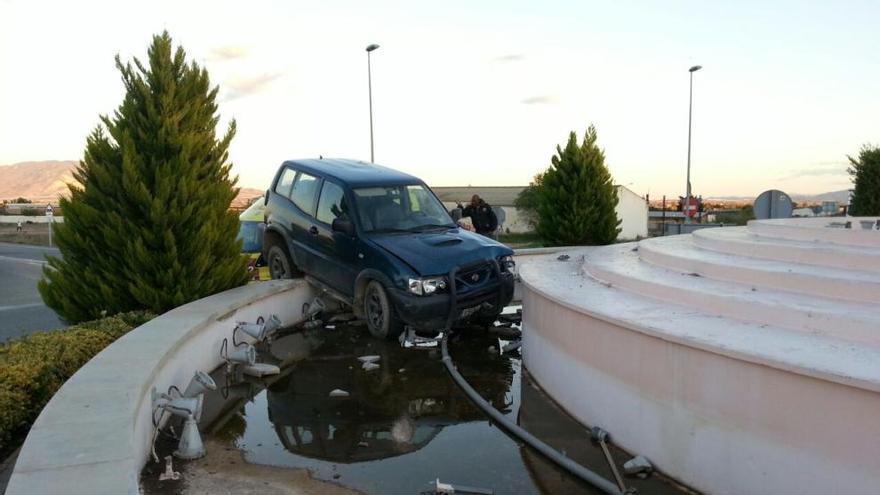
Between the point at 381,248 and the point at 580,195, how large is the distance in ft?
30.1

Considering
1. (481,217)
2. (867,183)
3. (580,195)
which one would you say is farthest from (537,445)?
(867,183)

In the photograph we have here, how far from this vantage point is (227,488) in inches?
175

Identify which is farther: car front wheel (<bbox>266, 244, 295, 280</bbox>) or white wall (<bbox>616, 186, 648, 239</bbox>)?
white wall (<bbox>616, 186, 648, 239</bbox>)

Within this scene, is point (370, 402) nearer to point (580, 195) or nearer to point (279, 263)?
point (279, 263)

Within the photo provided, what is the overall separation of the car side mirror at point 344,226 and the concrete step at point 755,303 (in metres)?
3.36

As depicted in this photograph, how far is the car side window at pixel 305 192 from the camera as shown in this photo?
393 inches

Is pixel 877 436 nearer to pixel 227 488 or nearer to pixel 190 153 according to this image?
pixel 227 488

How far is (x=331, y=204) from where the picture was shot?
9.58 meters

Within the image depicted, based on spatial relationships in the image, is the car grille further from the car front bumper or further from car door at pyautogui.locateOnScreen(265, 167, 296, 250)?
car door at pyautogui.locateOnScreen(265, 167, 296, 250)

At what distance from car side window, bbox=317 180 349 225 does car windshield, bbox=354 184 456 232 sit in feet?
0.73

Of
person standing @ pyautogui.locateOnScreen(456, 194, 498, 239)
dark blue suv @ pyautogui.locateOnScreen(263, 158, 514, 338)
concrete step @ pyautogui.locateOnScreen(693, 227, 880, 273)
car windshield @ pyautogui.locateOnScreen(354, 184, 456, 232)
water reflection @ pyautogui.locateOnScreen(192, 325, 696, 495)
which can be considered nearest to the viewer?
water reflection @ pyautogui.locateOnScreen(192, 325, 696, 495)

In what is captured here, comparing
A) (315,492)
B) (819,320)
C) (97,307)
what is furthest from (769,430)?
(97,307)

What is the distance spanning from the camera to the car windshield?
926cm

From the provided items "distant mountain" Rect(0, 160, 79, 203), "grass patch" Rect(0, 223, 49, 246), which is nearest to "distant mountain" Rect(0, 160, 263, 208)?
"distant mountain" Rect(0, 160, 79, 203)
